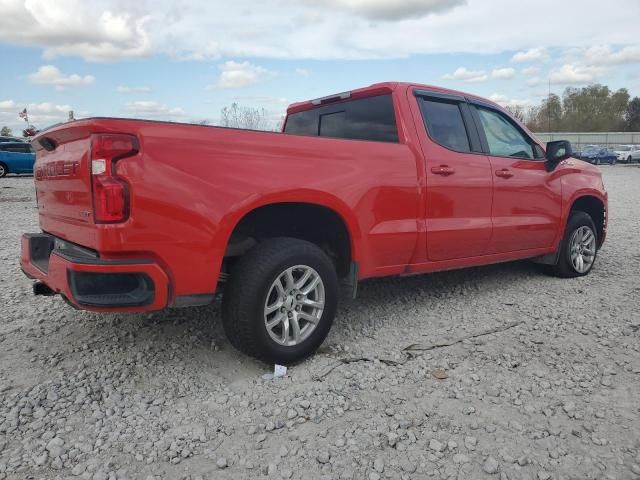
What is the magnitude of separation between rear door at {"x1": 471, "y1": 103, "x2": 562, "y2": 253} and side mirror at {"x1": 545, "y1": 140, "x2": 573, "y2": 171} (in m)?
0.07

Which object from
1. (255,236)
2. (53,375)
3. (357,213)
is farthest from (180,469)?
(357,213)

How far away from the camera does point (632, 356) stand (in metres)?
3.37

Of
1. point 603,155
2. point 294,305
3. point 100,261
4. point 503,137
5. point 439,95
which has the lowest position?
point 294,305

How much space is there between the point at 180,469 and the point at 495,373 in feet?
6.34

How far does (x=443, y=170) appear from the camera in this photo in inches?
154

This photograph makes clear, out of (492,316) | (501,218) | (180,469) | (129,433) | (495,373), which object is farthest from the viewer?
(501,218)

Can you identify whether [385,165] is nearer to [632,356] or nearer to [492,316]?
[492,316]

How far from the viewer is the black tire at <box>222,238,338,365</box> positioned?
292 centimetres

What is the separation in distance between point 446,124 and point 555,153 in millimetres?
1438

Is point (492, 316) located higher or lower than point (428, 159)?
lower

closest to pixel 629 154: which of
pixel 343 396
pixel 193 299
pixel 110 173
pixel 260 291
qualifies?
pixel 343 396

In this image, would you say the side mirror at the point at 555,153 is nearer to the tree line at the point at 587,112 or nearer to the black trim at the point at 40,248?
the black trim at the point at 40,248

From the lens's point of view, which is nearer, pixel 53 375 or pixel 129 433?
pixel 129 433

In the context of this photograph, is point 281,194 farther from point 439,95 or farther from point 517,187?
point 517,187
